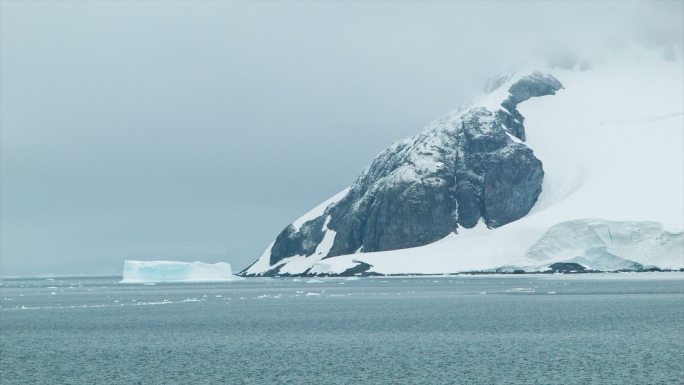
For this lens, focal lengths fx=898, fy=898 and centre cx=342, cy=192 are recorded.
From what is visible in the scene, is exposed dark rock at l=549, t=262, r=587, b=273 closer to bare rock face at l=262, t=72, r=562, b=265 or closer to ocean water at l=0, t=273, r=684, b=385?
bare rock face at l=262, t=72, r=562, b=265

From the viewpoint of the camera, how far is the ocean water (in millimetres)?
32344

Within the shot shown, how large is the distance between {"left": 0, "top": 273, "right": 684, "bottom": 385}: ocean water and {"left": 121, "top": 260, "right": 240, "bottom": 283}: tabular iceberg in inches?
2516

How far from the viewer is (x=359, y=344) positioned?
4259cm

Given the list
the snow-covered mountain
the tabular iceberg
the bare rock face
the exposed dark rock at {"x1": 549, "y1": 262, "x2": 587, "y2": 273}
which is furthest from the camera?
the bare rock face

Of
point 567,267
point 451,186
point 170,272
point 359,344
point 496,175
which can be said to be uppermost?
point 496,175

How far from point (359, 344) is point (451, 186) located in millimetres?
152346

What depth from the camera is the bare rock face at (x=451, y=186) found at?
617 ft

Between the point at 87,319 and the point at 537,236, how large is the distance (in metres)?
89.4

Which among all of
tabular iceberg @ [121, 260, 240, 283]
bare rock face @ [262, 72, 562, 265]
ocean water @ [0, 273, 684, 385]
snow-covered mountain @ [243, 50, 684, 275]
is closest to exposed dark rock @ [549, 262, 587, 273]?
snow-covered mountain @ [243, 50, 684, 275]

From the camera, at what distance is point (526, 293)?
285ft

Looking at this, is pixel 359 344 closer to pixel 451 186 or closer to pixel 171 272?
pixel 171 272

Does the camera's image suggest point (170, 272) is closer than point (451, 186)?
Yes

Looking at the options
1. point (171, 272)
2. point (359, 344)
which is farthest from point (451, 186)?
point (359, 344)

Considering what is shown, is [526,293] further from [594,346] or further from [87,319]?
[594,346]
